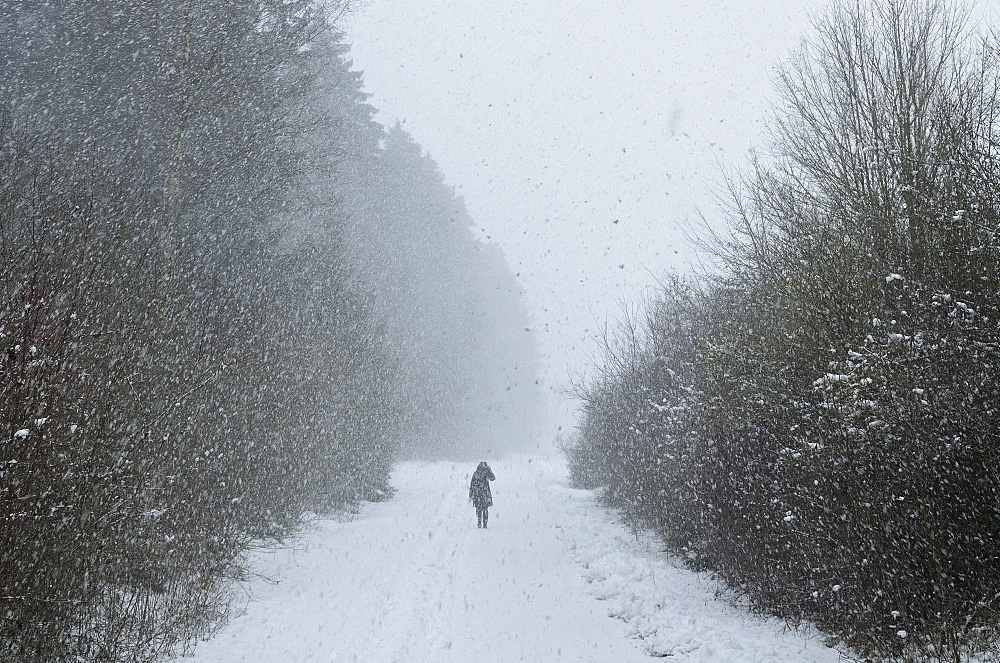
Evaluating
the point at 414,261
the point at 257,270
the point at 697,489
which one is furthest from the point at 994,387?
the point at 414,261

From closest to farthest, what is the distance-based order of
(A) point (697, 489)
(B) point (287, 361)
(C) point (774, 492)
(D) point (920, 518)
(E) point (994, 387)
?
1. (E) point (994, 387)
2. (D) point (920, 518)
3. (C) point (774, 492)
4. (A) point (697, 489)
5. (B) point (287, 361)

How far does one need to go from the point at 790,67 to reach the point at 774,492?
21.6 ft

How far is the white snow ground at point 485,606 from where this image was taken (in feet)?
20.3

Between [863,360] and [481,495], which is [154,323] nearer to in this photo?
[863,360]

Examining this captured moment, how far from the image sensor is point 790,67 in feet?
30.3

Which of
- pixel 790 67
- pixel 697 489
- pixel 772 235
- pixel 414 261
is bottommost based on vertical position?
pixel 697 489

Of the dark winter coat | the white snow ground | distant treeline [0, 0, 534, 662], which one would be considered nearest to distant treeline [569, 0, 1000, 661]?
the white snow ground

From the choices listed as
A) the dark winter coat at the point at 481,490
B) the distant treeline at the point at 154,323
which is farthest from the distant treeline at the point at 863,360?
the distant treeline at the point at 154,323

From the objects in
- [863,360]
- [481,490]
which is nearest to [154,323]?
[863,360]

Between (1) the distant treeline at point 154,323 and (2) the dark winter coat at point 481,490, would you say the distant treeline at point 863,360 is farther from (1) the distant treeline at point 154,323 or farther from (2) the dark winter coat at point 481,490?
(1) the distant treeline at point 154,323

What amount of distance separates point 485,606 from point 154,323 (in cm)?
566

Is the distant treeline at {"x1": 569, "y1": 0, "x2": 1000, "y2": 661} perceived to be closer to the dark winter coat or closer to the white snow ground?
the white snow ground

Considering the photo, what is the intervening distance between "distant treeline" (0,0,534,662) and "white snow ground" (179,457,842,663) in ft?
2.92

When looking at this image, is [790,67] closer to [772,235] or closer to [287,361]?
[772,235]
